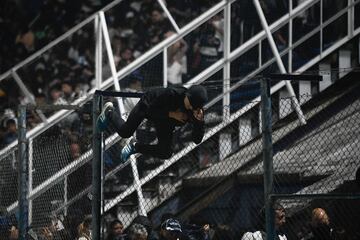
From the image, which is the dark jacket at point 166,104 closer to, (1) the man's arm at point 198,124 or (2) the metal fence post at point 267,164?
(1) the man's arm at point 198,124

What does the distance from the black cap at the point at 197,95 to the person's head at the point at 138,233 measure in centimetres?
205

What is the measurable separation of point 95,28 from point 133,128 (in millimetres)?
4251

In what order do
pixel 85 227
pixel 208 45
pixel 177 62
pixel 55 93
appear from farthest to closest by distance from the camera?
pixel 55 93 < pixel 208 45 < pixel 177 62 < pixel 85 227

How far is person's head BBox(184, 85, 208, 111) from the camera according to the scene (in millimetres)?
9453

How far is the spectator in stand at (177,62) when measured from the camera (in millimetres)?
13656

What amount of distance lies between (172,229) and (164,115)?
60.4 inches

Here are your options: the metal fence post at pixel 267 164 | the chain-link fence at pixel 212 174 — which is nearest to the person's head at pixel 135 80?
the chain-link fence at pixel 212 174

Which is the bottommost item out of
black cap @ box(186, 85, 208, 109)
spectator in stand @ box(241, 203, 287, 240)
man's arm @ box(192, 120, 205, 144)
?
spectator in stand @ box(241, 203, 287, 240)

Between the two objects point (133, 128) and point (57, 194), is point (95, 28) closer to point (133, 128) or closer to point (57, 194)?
point (57, 194)

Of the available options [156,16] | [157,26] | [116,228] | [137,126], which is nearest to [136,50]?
[157,26]

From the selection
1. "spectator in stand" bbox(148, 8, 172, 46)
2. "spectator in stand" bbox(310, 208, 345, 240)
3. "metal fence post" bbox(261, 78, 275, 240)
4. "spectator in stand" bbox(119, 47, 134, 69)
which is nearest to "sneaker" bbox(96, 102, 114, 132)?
"metal fence post" bbox(261, 78, 275, 240)

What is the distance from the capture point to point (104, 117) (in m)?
10.2

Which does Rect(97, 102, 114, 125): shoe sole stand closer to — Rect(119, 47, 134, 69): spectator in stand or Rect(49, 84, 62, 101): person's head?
Rect(119, 47, 134, 69): spectator in stand

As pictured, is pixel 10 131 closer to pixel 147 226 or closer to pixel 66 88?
pixel 66 88
